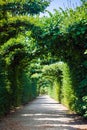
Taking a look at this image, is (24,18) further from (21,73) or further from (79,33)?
(21,73)

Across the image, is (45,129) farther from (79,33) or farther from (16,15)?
(16,15)

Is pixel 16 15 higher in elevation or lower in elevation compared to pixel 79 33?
higher

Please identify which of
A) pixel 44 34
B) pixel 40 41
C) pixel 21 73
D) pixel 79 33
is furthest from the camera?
pixel 21 73

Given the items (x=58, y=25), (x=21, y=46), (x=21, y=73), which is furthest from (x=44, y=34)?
(x=21, y=73)

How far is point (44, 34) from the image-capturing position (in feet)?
54.4

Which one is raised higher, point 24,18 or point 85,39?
point 24,18

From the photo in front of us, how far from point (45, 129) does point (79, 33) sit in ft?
16.0

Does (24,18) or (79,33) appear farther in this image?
(24,18)

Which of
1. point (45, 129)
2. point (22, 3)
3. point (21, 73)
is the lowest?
point (45, 129)

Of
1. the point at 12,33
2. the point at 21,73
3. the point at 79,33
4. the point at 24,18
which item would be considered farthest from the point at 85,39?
the point at 21,73

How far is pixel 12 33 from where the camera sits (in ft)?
60.4

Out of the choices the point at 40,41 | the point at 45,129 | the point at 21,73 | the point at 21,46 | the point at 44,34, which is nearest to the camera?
the point at 45,129

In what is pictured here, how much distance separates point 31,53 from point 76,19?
8.61 meters

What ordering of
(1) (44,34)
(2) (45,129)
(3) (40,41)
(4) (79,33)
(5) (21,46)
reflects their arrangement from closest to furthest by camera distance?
(2) (45,129) < (4) (79,33) < (1) (44,34) < (3) (40,41) < (5) (21,46)
